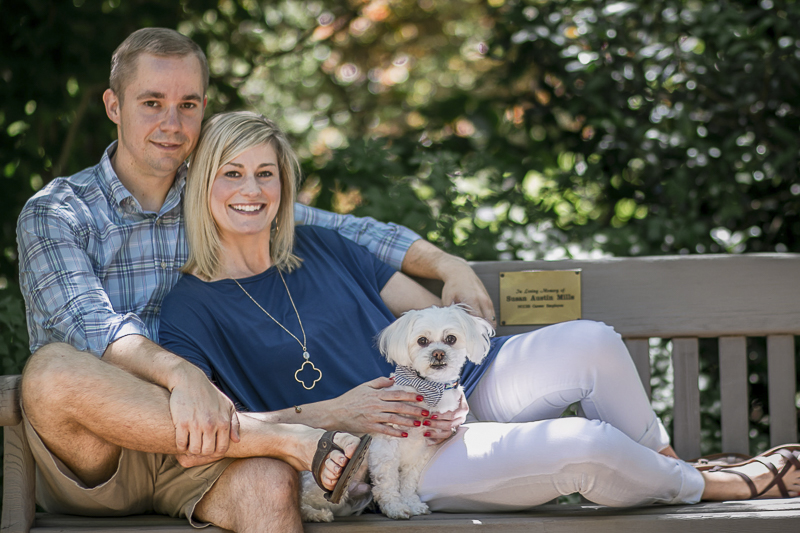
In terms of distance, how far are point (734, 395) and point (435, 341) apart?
52.7 inches

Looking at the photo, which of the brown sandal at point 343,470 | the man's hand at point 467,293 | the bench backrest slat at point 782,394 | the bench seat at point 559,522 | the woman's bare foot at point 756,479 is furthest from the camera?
the bench backrest slat at point 782,394

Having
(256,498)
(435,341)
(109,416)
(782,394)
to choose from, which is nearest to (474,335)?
(435,341)

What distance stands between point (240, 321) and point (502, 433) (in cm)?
85

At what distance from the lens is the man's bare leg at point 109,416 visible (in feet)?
6.09

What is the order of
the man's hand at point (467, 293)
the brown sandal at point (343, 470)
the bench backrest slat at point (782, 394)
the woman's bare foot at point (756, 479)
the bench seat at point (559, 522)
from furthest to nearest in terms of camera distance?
the bench backrest slat at point (782, 394) → the man's hand at point (467, 293) → the woman's bare foot at point (756, 479) → the bench seat at point (559, 522) → the brown sandal at point (343, 470)

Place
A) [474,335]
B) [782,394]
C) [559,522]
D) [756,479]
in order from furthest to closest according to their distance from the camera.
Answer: [782,394] → [756,479] → [474,335] → [559,522]

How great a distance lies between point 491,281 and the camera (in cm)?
285

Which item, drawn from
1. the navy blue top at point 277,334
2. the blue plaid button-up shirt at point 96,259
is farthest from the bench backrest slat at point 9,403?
the navy blue top at point 277,334

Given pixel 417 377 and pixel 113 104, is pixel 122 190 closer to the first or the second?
pixel 113 104

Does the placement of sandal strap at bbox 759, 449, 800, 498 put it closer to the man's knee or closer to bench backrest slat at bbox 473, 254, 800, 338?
bench backrest slat at bbox 473, 254, 800, 338

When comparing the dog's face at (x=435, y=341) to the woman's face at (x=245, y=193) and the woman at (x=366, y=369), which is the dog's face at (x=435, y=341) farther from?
the woman's face at (x=245, y=193)

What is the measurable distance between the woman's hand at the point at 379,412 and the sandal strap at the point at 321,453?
203 millimetres

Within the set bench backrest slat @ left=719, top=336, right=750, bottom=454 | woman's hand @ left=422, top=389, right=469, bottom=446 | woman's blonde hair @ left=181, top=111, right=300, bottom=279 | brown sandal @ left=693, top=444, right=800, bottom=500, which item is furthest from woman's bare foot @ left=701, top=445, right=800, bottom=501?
woman's blonde hair @ left=181, top=111, right=300, bottom=279

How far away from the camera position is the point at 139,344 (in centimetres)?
202
